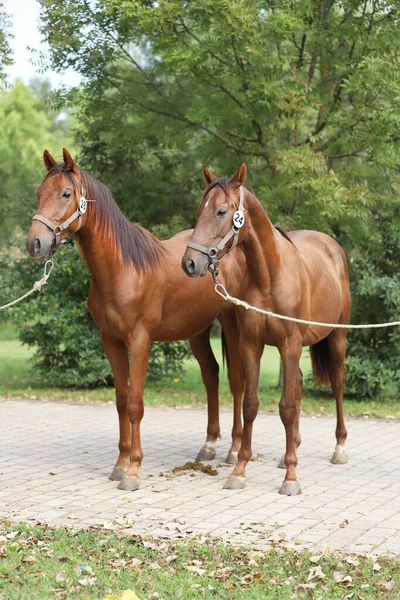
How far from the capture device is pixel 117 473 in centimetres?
661

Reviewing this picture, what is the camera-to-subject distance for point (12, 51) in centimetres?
1212

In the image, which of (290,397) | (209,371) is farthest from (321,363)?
(290,397)

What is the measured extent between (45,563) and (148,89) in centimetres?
893

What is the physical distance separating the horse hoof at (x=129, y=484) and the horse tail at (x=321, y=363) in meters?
2.38

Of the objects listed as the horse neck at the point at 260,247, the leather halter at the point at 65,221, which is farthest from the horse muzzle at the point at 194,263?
the leather halter at the point at 65,221

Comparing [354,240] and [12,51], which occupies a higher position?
[12,51]

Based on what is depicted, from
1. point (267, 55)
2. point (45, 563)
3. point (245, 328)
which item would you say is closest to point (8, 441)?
point (245, 328)

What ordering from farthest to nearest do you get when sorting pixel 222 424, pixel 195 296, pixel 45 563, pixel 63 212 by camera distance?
pixel 222 424 → pixel 195 296 → pixel 63 212 → pixel 45 563

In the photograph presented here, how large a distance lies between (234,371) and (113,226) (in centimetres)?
185

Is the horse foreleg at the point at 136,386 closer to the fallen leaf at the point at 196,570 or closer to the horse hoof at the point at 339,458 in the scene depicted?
the horse hoof at the point at 339,458

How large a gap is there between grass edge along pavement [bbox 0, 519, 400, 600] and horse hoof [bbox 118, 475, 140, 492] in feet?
4.24

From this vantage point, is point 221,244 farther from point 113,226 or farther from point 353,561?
point 353,561

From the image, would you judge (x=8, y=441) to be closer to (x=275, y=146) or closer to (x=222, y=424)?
(x=222, y=424)

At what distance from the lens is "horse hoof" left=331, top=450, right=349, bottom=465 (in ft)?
23.9
